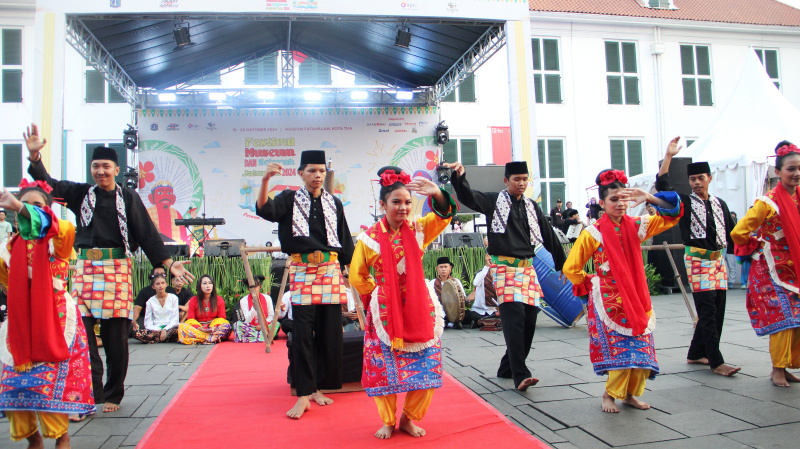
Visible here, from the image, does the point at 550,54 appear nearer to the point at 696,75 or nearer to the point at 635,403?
the point at 696,75

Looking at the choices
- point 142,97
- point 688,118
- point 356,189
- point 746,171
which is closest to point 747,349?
point 746,171

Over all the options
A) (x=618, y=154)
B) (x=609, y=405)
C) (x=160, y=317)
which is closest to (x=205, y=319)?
(x=160, y=317)

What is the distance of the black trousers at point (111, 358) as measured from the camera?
3.51m

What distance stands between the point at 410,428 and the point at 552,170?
488 inches

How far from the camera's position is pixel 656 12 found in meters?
15.2

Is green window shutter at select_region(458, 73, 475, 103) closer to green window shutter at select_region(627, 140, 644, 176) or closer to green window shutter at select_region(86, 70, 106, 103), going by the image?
green window shutter at select_region(627, 140, 644, 176)

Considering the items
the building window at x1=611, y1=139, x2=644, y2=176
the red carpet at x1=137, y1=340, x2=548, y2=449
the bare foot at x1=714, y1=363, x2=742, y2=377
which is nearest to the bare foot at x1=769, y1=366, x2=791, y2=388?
the bare foot at x1=714, y1=363, x2=742, y2=377

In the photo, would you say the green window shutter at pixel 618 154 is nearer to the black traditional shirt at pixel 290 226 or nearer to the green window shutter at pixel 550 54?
the green window shutter at pixel 550 54

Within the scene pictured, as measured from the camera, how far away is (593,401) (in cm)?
348

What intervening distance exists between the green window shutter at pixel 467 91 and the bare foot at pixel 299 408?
11677 millimetres

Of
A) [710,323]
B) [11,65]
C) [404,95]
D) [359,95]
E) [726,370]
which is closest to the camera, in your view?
[726,370]

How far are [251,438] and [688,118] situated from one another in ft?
50.6

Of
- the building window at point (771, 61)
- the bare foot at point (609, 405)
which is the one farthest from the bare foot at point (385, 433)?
the building window at point (771, 61)

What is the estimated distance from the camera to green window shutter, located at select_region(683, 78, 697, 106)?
1527cm
